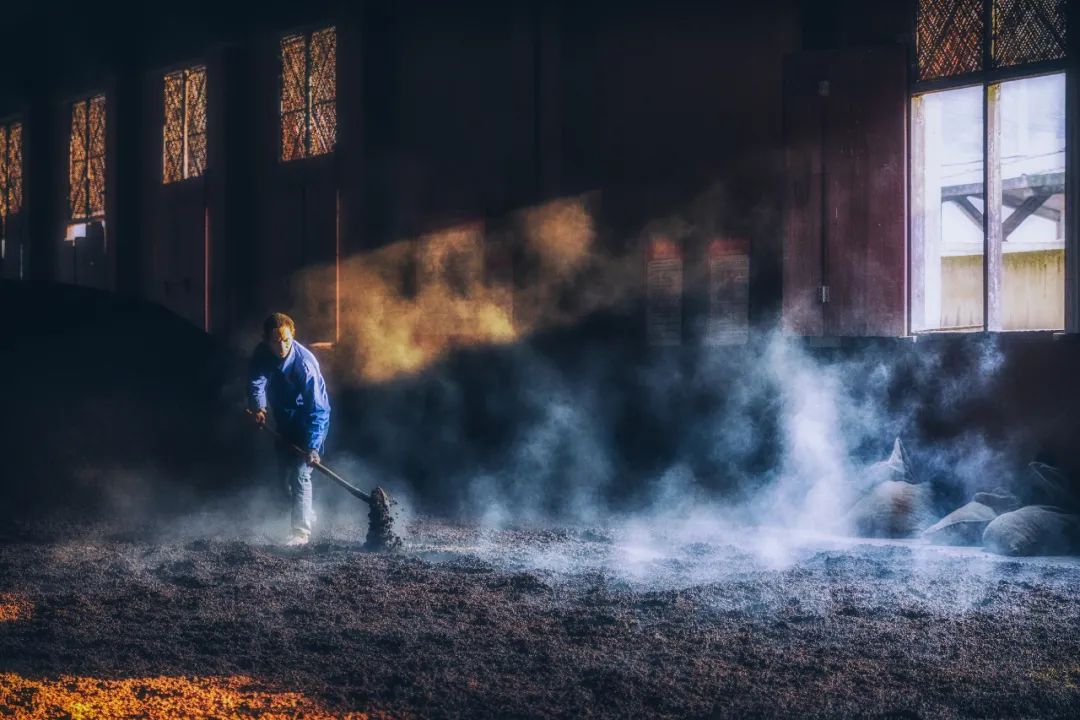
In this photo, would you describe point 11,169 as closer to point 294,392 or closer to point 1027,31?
point 294,392

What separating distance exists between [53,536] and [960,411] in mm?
6853

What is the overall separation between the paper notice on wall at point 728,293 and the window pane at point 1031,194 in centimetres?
201

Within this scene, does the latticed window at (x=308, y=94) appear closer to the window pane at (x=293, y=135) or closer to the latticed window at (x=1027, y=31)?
the window pane at (x=293, y=135)

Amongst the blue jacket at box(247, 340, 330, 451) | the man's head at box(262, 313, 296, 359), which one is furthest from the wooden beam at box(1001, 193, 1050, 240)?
the man's head at box(262, 313, 296, 359)

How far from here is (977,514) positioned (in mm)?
7359

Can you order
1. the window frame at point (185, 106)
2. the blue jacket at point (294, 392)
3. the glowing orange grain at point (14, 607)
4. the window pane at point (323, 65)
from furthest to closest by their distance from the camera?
1. the window frame at point (185, 106)
2. the window pane at point (323, 65)
3. the blue jacket at point (294, 392)
4. the glowing orange grain at point (14, 607)

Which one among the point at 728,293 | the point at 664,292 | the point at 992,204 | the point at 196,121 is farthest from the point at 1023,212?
the point at 196,121

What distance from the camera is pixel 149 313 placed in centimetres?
1236

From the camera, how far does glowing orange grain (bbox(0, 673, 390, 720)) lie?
3869mm

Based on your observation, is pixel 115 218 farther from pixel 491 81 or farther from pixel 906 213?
pixel 906 213

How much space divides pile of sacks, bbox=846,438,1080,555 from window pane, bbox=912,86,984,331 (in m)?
1.31

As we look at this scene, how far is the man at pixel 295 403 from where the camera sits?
25.7 ft

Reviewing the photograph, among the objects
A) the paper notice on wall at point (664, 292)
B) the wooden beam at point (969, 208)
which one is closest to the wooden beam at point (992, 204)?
the paper notice on wall at point (664, 292)

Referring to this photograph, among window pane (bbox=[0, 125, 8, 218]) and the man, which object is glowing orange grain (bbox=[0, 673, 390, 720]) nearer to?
the man
